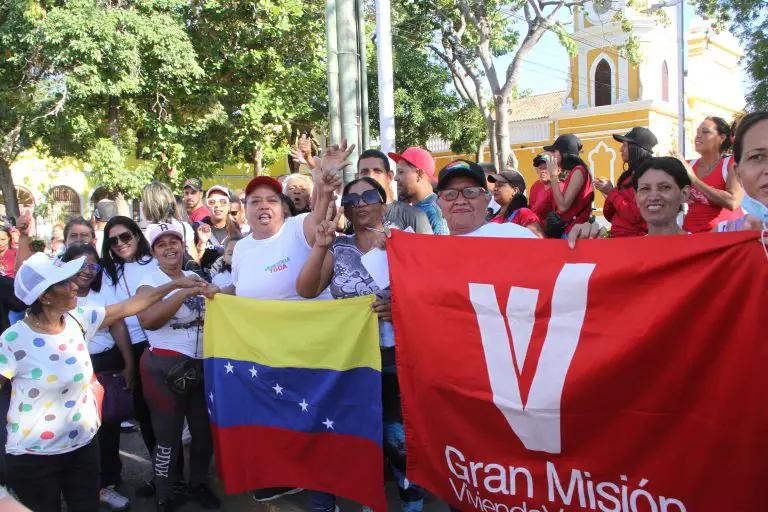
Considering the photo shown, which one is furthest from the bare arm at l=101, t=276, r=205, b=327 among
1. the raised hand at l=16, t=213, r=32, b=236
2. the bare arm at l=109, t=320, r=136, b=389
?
the raised hand at l=16, t=213, r=32, b=236

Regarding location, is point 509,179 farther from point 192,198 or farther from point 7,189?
point 7,189

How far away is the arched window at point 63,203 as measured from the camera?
26344 mm

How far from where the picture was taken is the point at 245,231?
20.4 ft

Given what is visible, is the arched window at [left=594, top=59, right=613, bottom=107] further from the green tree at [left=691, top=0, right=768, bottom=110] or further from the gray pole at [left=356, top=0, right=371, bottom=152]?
the gray pole at [left=356, top=0, right=371, bottom=152]

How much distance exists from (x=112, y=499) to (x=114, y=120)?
56.8ft

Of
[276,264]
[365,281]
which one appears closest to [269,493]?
[276,264]

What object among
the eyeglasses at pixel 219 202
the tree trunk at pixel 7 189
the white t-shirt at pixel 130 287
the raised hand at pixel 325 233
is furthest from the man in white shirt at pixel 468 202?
the tree trunk at pixel 7 189

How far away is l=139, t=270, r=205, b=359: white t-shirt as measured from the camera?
161 inches

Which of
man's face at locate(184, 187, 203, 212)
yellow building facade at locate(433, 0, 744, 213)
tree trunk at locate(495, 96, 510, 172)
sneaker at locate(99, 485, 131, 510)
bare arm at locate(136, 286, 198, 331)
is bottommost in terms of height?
sneaker at locate(99, 485, 131, 510)

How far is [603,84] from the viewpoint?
3072 cm

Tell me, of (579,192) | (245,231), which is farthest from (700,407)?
(245,231)

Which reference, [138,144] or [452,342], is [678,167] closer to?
[452,342]

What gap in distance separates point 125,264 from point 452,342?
2635 mm

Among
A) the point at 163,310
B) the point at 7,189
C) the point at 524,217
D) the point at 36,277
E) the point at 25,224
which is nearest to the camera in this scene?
the point at 36,277
